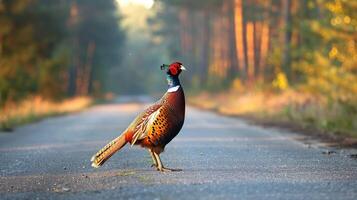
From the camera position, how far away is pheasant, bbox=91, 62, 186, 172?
959 cm

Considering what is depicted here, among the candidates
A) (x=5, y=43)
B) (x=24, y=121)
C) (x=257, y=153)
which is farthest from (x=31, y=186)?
(x=5, y=43)

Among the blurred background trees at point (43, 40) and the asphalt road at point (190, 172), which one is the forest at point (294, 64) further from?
the blurred background trees at point (43, 40)

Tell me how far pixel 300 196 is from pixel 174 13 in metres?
81.5

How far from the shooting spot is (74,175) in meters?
10.4

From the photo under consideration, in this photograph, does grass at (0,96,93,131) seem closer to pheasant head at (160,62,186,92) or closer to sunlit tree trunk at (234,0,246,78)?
sunlit tree trunk at (234,0,246,78)

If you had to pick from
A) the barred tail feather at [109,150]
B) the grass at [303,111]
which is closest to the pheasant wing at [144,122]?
the barred tail feather at [109,150]

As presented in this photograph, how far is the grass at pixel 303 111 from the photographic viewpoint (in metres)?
20.0

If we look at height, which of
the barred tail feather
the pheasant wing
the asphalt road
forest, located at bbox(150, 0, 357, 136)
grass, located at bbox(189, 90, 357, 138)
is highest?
forest, located at bbox(150, 0, 357, 136)

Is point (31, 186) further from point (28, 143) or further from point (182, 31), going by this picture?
point (182, 31)

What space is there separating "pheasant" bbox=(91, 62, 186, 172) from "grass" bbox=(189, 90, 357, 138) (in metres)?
8.95

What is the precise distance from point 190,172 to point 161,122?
1004 mm

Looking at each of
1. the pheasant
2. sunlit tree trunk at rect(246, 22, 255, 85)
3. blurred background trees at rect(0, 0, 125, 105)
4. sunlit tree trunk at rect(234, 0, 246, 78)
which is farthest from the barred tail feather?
sunlit tree trunk at rect(234, 0, 246, 78)

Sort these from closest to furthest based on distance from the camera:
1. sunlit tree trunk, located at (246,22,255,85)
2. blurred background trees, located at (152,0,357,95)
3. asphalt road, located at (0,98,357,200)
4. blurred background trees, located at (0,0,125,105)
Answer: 1. asphalt road, located at (0,98,357,200)
2. blurred background trees, located at (152,0,357,95)
3. blurred background trees, located at (0,0,125,105)
4. sunlit tree trunk, located at (246,22,255,85)

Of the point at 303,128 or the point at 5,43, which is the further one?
the point at 5,43
